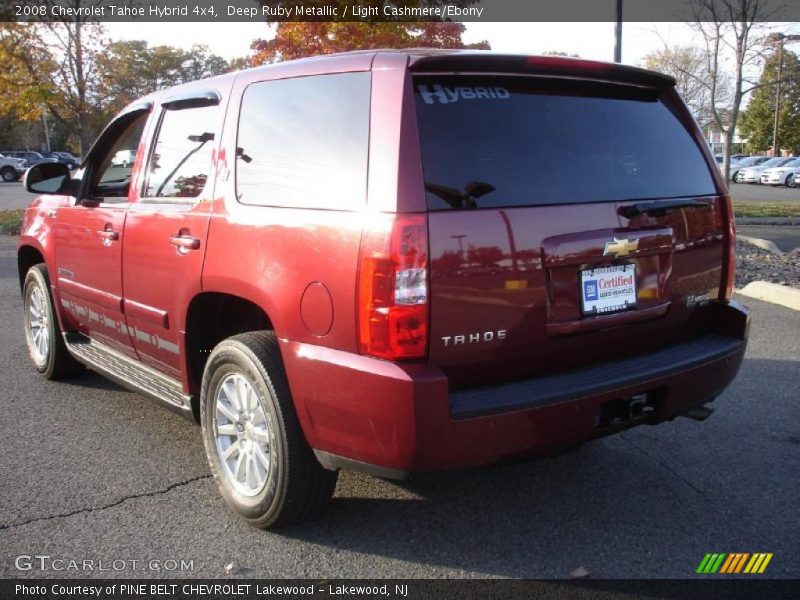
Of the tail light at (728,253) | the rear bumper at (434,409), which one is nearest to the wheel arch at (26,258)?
the rear bumper at (434,409)

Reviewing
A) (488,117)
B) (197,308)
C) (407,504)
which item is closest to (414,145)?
(488,117)

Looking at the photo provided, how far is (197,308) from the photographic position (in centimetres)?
355

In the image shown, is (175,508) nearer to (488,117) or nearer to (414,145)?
(414,145)

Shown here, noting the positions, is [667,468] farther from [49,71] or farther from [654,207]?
[49,71]

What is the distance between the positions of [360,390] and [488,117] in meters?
1.16

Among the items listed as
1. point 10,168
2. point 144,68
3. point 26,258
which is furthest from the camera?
point 144,68

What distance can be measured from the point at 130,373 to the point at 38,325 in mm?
1790

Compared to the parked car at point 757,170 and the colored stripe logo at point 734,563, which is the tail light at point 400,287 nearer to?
the colored stripe logo at point 734,563

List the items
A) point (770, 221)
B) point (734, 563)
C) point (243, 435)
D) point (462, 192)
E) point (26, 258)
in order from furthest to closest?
point (770, 221), point (26, 258), point (243, 435), point (734, 563), point (462, 192)

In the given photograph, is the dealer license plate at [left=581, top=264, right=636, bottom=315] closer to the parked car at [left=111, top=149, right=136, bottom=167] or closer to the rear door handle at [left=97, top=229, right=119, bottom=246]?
the rear door handle at [left=97, top=229, right=119, bottom=246]

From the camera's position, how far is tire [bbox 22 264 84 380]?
5184mm

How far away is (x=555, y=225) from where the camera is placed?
2836 mm

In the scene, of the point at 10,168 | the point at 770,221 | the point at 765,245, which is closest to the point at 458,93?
the point at 765,245

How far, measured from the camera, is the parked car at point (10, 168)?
45.0 m
